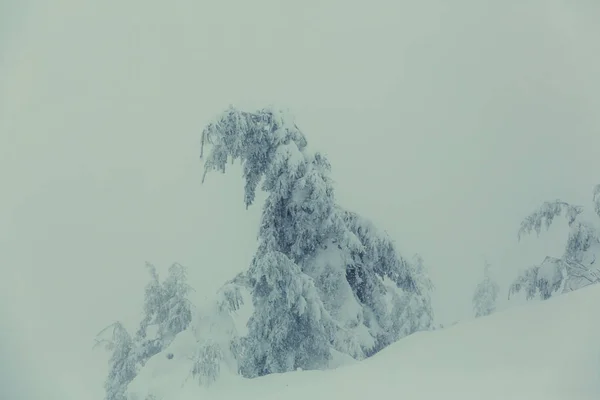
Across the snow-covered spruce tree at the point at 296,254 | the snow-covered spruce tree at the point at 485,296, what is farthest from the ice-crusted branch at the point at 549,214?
the snow-covered spruce tree at the point at 485,296

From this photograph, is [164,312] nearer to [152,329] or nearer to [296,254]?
[152,329]

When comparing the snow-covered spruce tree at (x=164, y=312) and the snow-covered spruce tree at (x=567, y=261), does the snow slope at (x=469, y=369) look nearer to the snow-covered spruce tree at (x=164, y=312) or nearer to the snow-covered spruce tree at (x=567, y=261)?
the snow-covered spruce tree at (x=567, y=261)

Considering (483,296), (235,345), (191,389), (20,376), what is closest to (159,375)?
(191,389)

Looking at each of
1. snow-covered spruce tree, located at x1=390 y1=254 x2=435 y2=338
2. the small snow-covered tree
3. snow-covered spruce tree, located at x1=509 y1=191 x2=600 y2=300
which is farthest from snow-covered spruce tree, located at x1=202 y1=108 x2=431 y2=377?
snow-covered spruce tree, located at x1=390 y1=254 x2=435 y2=338

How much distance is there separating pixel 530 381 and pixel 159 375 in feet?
16.3

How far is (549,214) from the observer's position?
10883 millimetres

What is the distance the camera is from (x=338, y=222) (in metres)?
9.26

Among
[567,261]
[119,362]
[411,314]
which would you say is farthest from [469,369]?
[411,314]

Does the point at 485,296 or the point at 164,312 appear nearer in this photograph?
the point at 164,312

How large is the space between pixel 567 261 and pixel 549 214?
118cm

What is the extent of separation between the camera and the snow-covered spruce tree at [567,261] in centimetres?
983

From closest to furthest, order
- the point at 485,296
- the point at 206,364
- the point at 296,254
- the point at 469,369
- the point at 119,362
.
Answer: the point at 469,369 → the point at 206,364 → the point at 296,254 → the point at 119,362 → the point at 485,296

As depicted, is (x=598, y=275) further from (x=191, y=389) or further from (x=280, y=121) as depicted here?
(x=191, y=389)

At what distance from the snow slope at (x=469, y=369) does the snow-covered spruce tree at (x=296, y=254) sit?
1.51m
